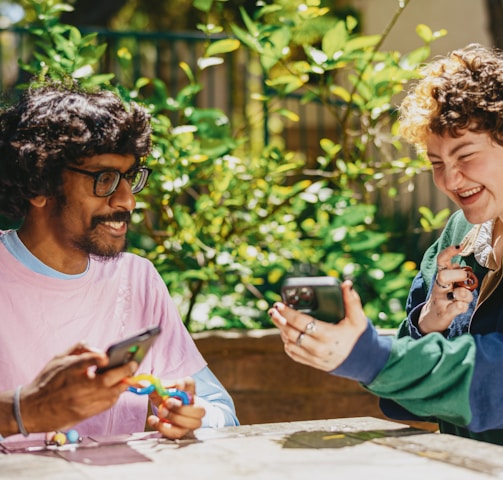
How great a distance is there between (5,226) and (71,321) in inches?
46.3

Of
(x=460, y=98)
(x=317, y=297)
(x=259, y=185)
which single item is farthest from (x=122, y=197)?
(x=259, y=185)

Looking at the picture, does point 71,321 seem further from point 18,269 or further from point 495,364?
point 495,364

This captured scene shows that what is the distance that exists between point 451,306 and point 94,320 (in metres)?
1.03

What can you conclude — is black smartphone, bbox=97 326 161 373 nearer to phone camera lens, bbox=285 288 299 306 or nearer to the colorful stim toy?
the colorful stim toy

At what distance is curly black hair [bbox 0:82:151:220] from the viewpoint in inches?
107

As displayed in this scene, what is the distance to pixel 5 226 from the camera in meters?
3.70

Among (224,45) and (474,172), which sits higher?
(224,45)

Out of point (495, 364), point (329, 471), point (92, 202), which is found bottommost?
point (329, 471)

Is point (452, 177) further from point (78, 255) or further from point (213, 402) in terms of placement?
point (78, 255)

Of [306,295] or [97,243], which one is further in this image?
[97,243]

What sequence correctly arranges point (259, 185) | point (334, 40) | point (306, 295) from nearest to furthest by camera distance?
point (306, 295), point (334, 40), point (259, 185)

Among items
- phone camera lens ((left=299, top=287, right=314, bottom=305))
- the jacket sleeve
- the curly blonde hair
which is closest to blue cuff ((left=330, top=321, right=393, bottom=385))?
the jacket sleeve

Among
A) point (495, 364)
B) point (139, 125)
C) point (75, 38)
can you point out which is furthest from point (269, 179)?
point (495, 364)

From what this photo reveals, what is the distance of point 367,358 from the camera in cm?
211
